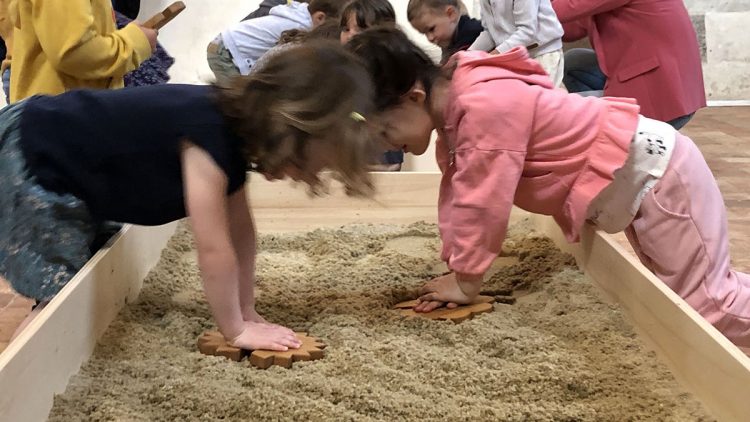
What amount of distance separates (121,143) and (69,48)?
54 centimetres

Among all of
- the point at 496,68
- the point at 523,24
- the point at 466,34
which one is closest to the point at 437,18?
the point at 466,34

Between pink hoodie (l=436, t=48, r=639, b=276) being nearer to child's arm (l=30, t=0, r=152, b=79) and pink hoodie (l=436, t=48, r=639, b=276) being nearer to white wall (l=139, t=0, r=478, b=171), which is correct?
child's arm (l=30, t=0, r=152, b=79)

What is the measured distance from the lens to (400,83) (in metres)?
1.15

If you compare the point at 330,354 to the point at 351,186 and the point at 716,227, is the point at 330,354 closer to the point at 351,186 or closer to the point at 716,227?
the point at 351,186

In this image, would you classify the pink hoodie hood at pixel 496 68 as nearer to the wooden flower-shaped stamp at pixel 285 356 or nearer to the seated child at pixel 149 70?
the wooden flower-shaped stamp at pixel 285 356

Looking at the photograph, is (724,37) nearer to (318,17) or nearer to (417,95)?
(318,17)

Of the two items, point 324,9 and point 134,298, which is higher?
point 324,9

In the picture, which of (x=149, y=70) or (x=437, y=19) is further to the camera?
(x=437, y=19)

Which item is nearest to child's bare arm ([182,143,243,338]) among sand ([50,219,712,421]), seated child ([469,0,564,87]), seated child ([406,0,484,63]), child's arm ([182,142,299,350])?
child's arm ([182,142,299,350])

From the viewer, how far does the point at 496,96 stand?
3.87 ft

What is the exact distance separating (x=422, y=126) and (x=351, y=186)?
0.23 metres

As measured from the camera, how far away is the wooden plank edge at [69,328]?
32.4 inches

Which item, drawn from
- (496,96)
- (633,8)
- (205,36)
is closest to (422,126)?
(496,96)

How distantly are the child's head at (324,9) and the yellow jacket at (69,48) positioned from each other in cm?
63
